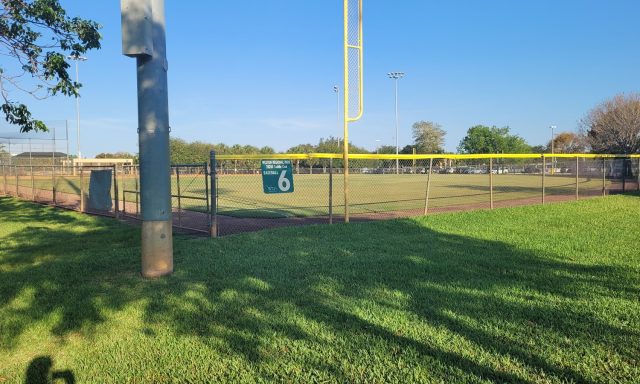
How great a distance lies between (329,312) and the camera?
15.0ft

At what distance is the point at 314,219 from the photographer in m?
12.9

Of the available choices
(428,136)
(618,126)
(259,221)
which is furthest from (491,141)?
(259,221)

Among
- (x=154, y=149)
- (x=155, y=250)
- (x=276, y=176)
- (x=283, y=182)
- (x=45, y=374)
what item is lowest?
(x=45, y=374)

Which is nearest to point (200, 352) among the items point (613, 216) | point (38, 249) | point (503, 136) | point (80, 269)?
point (80, 269)

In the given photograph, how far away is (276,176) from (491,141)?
12041 centimetres

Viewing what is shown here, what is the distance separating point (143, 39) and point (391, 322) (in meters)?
4.44

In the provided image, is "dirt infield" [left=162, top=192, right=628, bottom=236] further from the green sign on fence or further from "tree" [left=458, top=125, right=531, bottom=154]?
"tree" [left=458, top=125, right=531, bottom=154]

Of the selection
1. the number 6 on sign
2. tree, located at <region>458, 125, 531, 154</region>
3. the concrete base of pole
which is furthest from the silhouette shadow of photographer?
tree, located at <region>458, 125, 531, 154</region>

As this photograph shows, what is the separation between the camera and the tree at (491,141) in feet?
397

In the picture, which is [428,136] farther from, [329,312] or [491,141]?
[329,312]

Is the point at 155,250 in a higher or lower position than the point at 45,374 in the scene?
higher

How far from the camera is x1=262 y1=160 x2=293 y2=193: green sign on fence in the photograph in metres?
10.0

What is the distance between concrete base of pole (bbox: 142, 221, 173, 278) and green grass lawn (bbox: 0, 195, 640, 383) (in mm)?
227

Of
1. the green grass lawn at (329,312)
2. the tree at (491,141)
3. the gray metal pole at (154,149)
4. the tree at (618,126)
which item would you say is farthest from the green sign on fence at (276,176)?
the tree at (491,141)
